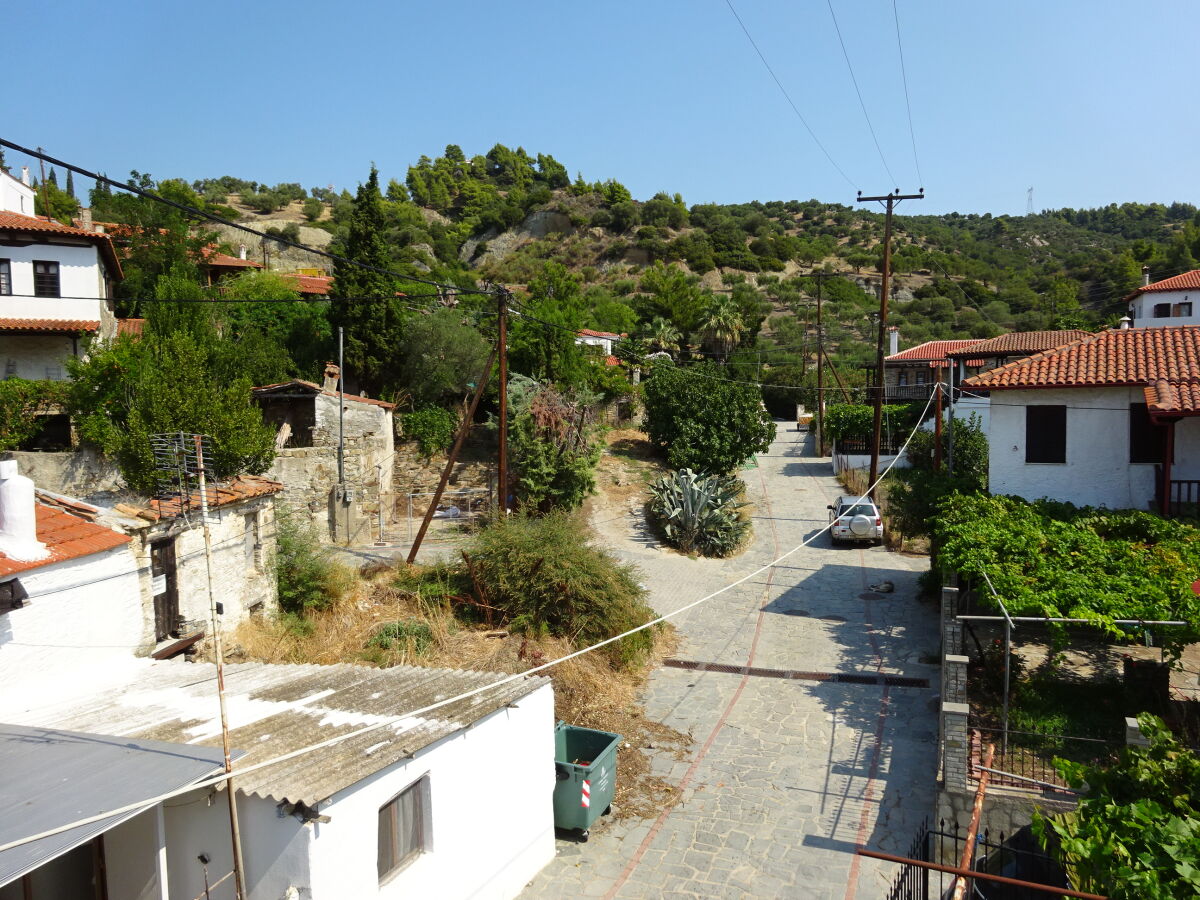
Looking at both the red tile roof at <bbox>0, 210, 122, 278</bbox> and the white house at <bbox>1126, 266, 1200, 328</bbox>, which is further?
the white house at <bbox>1126, 266, 1200, 328</bbox>

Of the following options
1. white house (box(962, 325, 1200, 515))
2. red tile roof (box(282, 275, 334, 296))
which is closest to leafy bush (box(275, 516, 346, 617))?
white house (box(962, 325, 1200, 515))

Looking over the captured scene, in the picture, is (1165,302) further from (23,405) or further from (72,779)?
(72,779)

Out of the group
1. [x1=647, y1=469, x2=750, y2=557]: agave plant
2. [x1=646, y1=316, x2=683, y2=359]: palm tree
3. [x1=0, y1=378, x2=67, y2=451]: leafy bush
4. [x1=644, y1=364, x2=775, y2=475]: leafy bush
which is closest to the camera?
[x1=0, y1=378, x2=67, y2=451]: leafy bush

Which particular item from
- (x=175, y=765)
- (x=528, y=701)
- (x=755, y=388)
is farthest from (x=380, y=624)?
(x=755, y=388)

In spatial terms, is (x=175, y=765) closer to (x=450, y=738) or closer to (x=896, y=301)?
(x=450, y=738)

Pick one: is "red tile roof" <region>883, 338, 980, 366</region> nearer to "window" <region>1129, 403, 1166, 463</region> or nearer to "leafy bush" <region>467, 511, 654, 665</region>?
"window" <region>1129, 403, 1166, 463</region>

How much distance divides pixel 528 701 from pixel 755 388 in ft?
81.6

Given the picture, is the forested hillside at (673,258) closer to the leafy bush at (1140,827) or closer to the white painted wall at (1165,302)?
the white painted wall at (1165,302)

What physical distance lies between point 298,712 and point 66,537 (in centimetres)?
462

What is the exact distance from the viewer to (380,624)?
15.4 m

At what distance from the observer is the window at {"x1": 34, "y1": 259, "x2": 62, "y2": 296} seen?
23.9 metres

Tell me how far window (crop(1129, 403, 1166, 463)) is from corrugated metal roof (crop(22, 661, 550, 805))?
523 inches

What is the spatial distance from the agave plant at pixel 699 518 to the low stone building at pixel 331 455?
883cm

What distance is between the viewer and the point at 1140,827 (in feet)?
19.8
